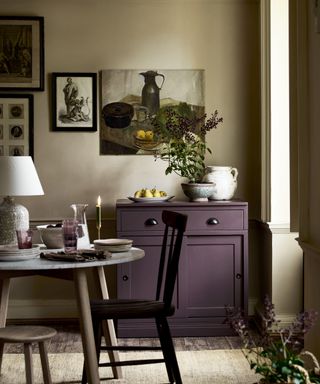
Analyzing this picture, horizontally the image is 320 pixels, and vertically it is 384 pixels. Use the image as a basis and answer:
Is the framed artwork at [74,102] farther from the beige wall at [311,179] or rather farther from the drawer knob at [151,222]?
the beige wall at [311,179]

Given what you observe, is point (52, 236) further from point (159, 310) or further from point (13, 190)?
point (159, 310)

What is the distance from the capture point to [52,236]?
140 inches

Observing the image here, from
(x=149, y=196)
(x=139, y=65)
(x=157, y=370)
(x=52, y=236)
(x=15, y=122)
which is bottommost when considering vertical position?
(x=157, y=370)

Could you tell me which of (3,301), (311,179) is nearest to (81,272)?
(3,301)

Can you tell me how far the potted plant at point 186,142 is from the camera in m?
5.00

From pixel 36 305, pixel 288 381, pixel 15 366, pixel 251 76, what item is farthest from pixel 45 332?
pixel 251 76

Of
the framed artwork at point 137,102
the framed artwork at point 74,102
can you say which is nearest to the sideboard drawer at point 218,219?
the framed artwork at point 137,102

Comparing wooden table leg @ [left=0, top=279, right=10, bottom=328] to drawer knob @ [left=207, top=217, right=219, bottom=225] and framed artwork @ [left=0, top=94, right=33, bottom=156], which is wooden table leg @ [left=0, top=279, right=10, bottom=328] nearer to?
drawer knob @ [left=207, top=217, right=219, bottom=225]

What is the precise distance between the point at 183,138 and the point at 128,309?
212 cm

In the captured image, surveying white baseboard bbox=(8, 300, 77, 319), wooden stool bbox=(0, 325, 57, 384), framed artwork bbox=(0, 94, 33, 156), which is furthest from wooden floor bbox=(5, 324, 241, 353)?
framed artwork bbox=(0, 94, 33, 156)

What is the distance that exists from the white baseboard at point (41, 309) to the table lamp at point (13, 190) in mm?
1788

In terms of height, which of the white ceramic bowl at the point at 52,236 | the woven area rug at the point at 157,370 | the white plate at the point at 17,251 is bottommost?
the woven area rug at the point at 157,370

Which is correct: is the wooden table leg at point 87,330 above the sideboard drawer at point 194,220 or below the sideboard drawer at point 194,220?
below

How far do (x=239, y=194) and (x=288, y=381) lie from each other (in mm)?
3164
